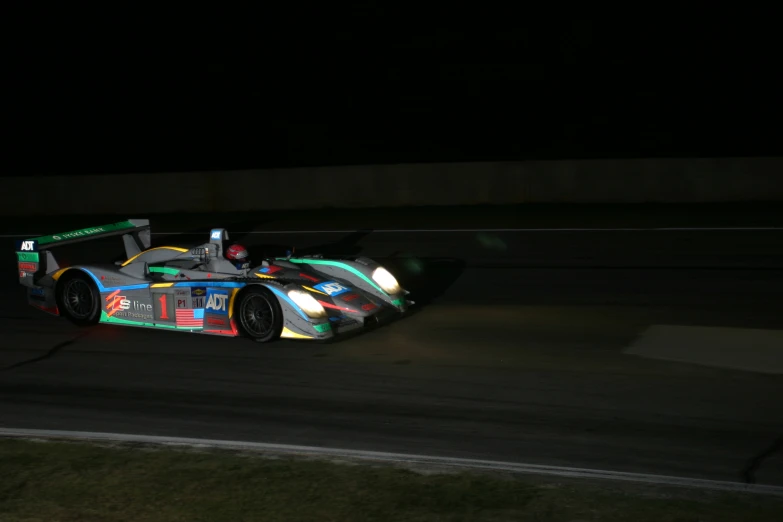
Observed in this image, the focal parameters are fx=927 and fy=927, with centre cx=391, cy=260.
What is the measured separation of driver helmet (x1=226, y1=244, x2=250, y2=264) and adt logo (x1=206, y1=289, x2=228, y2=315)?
25.5 inches

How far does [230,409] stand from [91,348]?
2845 millimetres

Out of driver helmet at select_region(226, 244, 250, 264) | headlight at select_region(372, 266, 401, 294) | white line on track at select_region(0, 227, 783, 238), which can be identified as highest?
white line on track at select_region(0, 227, 783, 238)

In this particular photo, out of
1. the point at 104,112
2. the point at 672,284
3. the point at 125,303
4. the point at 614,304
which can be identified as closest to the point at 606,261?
the point at 672,284

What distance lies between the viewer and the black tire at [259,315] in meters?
9.40

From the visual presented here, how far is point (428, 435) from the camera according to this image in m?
6.99

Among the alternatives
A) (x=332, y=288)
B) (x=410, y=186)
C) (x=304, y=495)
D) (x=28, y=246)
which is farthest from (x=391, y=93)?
(x=304, y=495)

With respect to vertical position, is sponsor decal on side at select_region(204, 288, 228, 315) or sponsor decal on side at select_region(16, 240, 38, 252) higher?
sponsor decal on side at select_region(16, 240, 38, 252)

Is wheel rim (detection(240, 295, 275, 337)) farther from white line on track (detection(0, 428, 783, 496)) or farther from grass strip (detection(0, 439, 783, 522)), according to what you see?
grass strip (detection(0, 439, 783, 522))

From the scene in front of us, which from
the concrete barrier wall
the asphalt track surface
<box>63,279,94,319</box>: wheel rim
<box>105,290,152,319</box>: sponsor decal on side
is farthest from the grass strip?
the concrete barrier wall

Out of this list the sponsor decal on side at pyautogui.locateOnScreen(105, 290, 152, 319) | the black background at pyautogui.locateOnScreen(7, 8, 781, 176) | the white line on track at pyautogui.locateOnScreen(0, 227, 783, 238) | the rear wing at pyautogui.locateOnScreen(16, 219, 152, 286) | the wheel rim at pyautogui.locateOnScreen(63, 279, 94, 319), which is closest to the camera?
the sponsor decal on side at pyautogui.locateOnScreen(105, 290, 152, 319)

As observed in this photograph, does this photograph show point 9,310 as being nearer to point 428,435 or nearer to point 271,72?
point 428,435

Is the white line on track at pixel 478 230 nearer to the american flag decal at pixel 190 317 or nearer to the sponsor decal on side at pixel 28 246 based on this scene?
the sponsor decal on side at pixel 28 246

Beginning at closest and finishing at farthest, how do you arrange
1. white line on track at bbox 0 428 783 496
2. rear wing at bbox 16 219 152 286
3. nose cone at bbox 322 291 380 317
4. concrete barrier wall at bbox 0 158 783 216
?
white line on track at bbox 0 428 783 496 < nose cone at bbox 322 291 380 317 < rear wing at bbox 16 219 152 286 < concrete barrier wall at bbox 0 158 783 216

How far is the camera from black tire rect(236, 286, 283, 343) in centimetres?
940
